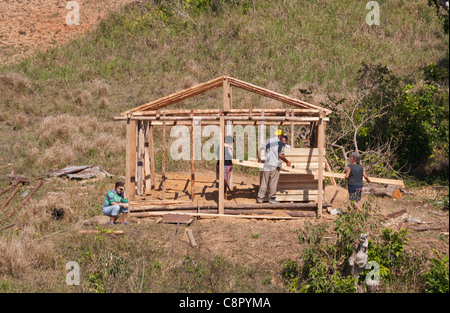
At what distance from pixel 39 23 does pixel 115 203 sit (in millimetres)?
21593

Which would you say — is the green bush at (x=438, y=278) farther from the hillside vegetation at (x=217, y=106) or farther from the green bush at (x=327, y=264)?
the green bush at (x=327, y=264)

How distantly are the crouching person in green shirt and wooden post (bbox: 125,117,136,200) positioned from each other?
649 millimetres

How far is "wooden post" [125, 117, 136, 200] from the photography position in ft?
38.7

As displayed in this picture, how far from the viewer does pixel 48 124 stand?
18.8 metres

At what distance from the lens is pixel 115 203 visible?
36.4ft

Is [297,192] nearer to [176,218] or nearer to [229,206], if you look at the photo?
[229,206]

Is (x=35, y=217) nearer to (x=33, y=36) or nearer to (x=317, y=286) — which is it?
(x=317, y=286)

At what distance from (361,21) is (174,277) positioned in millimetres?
21354

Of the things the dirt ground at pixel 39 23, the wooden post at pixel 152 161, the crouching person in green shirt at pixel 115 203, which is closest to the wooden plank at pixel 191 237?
the crouching person in green shirt at pixel 115 203

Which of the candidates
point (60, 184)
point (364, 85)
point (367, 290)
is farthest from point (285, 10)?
point (367, 290)

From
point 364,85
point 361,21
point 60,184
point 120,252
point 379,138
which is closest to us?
point 120,252

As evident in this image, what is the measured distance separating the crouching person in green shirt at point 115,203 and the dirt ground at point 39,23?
56.9 ft

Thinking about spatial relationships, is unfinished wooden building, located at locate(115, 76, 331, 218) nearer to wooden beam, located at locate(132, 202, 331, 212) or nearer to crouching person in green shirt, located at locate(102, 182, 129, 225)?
wooden beam, located at locate(132, 202, 331, 212)

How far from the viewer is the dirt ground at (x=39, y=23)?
27.0 meters
